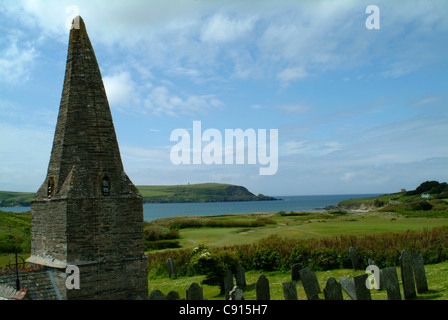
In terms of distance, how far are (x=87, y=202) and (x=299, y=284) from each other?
1094 centimetres

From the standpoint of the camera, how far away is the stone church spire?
419 inches

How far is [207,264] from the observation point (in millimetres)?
15719

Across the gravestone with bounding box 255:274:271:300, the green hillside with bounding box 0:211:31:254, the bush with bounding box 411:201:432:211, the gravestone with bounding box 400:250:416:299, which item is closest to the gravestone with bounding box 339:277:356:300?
the gravestone with bounding box 400:250:416:299

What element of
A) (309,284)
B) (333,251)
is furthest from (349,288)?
(333,251)

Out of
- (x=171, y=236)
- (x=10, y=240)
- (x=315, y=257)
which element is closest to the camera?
(x=315, y=257)

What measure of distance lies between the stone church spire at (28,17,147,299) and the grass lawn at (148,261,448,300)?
5756 millimetres

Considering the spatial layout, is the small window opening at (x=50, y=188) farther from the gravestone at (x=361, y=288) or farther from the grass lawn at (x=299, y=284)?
the gravestone at (x=361, y=288)

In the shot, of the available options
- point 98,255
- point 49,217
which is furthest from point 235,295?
point 49,217

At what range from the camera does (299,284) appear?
1625 cm

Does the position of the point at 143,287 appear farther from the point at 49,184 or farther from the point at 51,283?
the point at 49,184

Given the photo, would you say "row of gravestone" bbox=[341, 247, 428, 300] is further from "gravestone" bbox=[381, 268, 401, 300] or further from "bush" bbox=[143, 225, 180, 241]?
"bush" bbox=[143, 225, 180, 241]

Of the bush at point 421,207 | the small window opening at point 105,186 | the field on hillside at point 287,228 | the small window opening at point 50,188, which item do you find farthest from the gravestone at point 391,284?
the bush at point 421,207

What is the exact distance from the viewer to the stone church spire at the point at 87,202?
1063 centimetres
